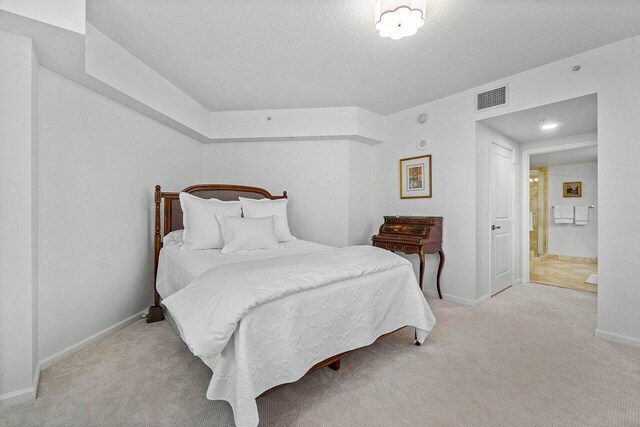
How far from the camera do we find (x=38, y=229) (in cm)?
193

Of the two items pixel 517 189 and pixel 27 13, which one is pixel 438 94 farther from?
pixel 27 13

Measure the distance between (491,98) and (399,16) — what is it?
1.91 meters

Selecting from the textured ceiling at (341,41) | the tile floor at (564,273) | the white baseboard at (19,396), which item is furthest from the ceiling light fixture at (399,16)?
the tile floor at (564,273)

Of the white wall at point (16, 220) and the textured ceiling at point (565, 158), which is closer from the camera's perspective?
the white wall at point (16, 220)

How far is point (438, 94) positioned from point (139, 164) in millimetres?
3451

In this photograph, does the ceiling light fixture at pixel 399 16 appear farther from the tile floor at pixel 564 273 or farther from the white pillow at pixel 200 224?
the tile floor at pixel 564 273

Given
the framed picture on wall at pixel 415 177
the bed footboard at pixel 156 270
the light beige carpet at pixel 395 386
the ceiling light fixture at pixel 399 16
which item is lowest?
the light beige carpet at pixel 395 386

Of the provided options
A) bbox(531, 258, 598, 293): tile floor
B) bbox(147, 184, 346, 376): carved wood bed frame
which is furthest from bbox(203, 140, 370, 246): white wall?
bbox(531, 258, 598, 293): tile floor

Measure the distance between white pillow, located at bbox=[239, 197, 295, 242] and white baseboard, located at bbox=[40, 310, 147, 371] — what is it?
4.85 ft

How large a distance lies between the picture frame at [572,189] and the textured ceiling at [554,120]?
276 cm

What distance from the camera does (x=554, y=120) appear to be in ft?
10.4

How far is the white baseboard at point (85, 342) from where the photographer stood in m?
1.97

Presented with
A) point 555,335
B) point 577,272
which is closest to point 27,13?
point 555,335

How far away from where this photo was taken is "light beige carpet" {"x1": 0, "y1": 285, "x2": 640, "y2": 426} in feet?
4.89
